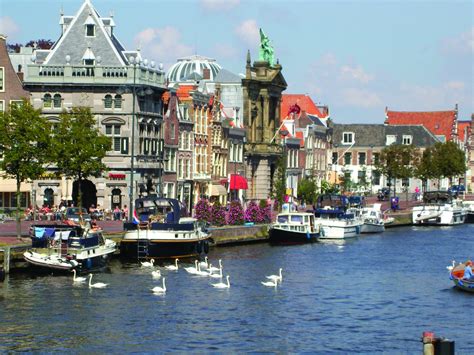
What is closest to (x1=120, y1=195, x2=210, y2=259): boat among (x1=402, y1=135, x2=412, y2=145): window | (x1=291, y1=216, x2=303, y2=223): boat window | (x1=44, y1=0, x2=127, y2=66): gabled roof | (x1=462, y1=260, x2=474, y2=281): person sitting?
(x1=291, y1=216, x2=303, y2=223): boat window

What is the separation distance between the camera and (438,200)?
159m

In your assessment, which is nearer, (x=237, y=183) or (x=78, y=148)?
(x=78, y=148)

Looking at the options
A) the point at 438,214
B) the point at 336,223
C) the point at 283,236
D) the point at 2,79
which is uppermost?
the point at 2,79

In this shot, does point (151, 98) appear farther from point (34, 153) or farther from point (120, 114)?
point (34, 153)

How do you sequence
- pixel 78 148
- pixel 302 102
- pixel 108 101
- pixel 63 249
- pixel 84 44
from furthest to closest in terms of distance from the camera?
pixel 302 102 < pixel 84 44 < pixel 108 101 < pixel 78 148 < pixel 63 249

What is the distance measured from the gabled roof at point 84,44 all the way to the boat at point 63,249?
123 ft

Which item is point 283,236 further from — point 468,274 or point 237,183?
point 468,274

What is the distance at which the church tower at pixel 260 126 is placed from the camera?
481 feet

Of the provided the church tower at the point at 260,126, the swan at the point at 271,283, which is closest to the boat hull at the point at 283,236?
the swan at the point at 271,283

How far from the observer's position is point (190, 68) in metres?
150

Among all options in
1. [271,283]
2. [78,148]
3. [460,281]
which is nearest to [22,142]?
[78,148]

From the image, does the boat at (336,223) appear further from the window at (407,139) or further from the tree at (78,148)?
the window at (407,139)

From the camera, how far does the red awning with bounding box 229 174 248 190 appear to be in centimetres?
13550

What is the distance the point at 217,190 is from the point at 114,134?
24.3 meters
